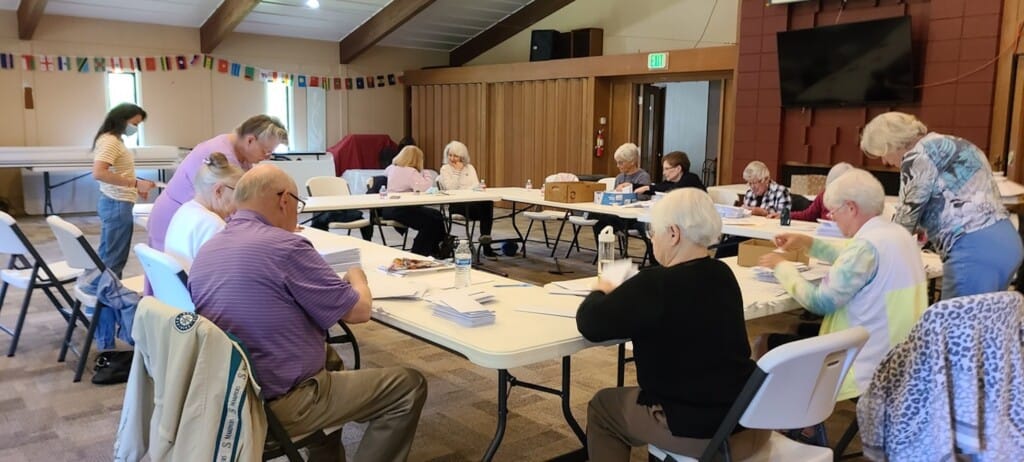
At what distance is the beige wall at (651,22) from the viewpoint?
9.37m

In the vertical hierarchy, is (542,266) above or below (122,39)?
below

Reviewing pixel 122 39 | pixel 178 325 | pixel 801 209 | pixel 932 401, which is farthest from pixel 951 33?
pixel 122 39

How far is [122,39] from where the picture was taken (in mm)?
10281

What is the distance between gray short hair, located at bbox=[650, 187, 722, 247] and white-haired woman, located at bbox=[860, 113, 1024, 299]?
128 cm

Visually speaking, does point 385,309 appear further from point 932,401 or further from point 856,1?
point 856,1

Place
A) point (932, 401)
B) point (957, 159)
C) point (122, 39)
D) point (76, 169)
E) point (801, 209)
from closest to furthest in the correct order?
point (932, 401)
point (957, 159)
point (801, 209)
point (76, 169)
point (122, 39)

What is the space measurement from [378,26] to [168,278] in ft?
29.9

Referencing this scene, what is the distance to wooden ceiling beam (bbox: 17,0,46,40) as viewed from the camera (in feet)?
29.1

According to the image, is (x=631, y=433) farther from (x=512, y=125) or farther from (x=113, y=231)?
(x=512, y=125)

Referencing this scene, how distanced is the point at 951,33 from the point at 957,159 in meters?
4.83

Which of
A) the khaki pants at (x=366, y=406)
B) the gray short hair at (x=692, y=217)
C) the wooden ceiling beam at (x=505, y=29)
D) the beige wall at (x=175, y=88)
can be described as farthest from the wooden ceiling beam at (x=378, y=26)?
the gray short hair at (x=692, y=217)

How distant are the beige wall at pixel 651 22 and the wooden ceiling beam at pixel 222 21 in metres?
4.10

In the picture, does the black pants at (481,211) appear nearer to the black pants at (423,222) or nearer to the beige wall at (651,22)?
the black pants at (423,222)

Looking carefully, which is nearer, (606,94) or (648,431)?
(648,431)
